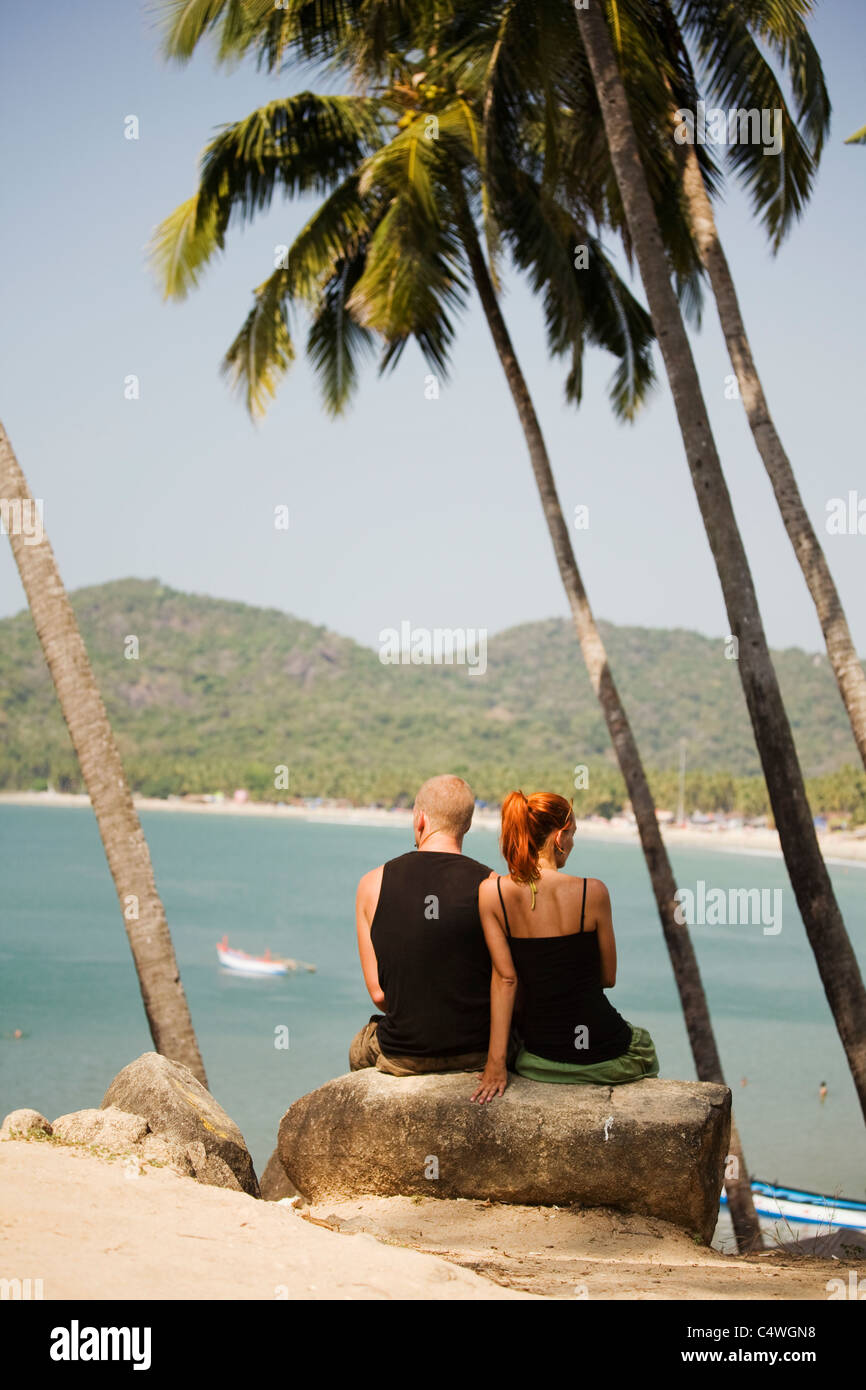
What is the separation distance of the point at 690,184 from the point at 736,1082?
28.1m

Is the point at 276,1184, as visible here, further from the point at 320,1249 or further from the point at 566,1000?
the point at 320,1249

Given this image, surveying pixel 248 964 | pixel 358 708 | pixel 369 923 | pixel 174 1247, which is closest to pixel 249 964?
pixel 248 964

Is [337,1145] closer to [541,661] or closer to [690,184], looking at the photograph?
[690,184]

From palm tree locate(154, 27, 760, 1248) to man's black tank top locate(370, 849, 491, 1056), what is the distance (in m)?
6.58

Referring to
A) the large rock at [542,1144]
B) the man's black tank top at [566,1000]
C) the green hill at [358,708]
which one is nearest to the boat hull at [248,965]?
the large rock at [542,1144]

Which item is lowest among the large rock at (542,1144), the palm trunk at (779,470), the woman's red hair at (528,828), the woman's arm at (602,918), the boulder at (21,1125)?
the large rock at (542,1144)

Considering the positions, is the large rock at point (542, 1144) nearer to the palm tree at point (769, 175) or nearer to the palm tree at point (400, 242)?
the palm tree at point (769, 175)

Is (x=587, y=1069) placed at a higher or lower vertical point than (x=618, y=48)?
lower

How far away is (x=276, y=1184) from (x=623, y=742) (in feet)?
24.0

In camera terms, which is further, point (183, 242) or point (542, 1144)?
point (183, 242)

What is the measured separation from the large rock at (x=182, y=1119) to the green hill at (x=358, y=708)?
12582 cm

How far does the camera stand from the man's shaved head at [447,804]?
5125 millimetres

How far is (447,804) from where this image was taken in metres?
5.12

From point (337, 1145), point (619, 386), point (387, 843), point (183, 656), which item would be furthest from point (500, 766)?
point (337, 1145)
